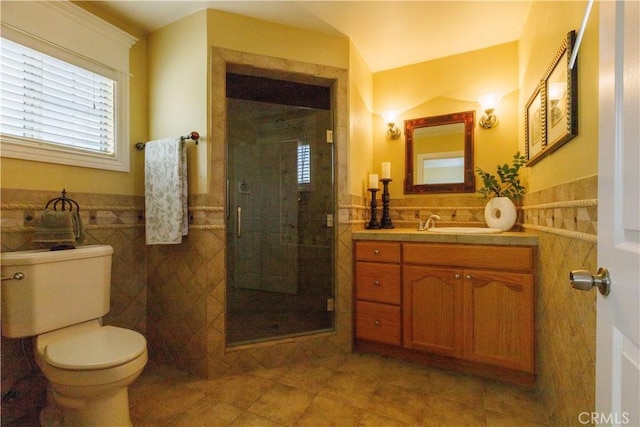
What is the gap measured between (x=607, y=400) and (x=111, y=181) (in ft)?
8.01

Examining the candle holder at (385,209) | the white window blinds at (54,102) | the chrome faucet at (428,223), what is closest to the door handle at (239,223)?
the white window blinds at (54,102)

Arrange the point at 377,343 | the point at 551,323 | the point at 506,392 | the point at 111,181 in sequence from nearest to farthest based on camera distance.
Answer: the point at 551,323, the point at 506,392, the point at 111,181, the point at 377,343

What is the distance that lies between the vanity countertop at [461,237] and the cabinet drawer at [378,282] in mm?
195

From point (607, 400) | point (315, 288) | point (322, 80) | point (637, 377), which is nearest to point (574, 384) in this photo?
point (607, 400)

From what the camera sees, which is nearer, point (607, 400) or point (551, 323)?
point (607, 400)

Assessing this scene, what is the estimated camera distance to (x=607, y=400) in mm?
615

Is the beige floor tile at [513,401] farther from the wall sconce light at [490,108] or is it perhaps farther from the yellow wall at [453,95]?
the wall sconce light at [490,108]

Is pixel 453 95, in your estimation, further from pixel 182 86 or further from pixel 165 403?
pixel 165 403

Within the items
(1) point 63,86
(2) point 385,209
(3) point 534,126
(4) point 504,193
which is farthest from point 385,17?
(1) point 63,86

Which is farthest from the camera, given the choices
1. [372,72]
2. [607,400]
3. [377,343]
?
[372,72]

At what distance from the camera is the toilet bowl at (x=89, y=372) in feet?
3.89

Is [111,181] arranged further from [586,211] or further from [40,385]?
[586,211]

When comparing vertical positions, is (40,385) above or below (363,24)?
below

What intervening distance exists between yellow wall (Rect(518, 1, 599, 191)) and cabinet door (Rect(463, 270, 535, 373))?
1.94ft
